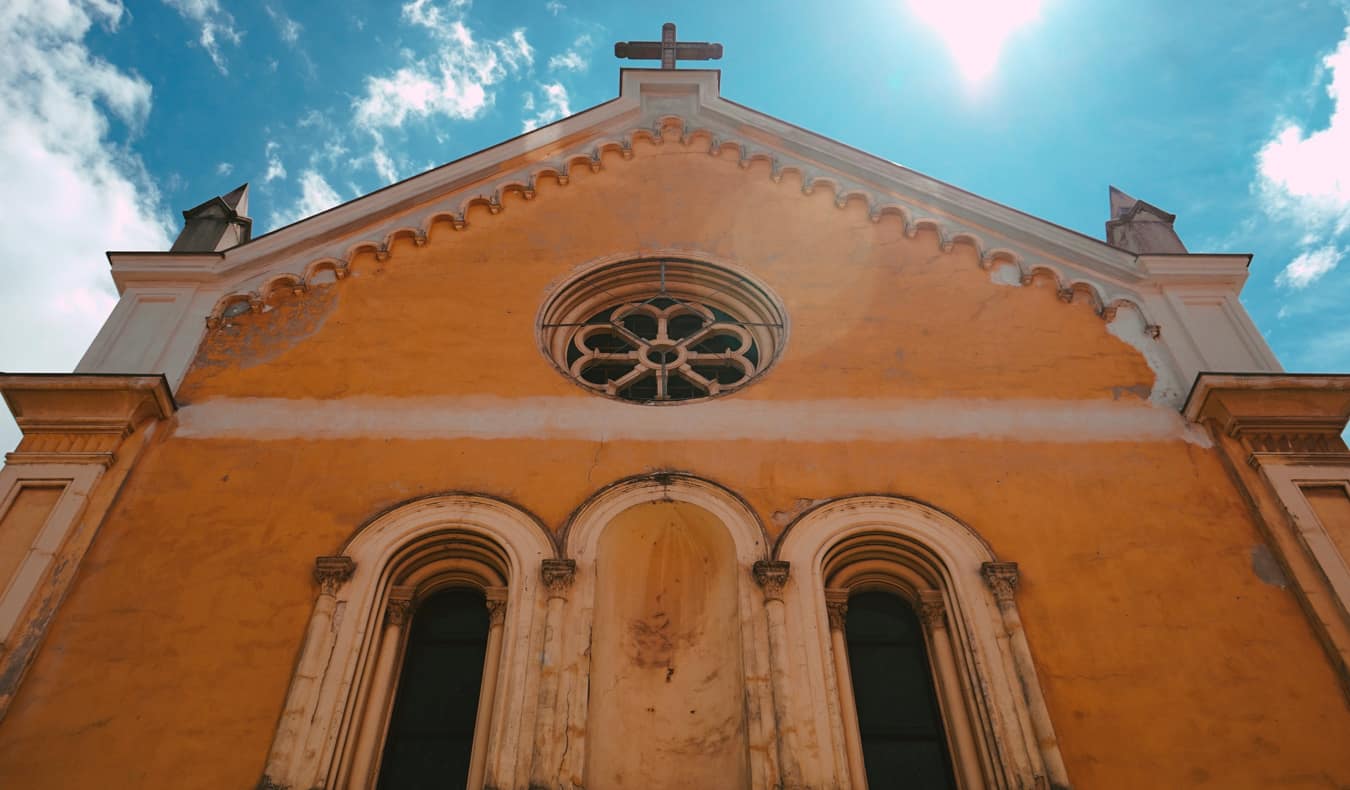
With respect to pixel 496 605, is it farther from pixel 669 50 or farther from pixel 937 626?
pixel 669 50

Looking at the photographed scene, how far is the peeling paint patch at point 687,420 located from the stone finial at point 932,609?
134 cm

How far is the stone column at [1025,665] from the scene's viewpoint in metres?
5.96

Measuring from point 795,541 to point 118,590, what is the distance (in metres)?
4.65

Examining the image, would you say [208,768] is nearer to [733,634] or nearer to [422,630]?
[422,630]

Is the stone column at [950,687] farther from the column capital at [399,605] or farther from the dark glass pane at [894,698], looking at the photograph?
the column capital at [399,605]

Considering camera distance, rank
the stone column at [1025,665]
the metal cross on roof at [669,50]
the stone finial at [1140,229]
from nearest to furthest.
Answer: the stone column at [1025,665] → the stone finial at [1140,229] → the metal cross on roof at [669,50]

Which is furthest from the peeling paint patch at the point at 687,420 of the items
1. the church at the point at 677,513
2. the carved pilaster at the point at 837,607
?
the carved pilaster at the point at 837,607

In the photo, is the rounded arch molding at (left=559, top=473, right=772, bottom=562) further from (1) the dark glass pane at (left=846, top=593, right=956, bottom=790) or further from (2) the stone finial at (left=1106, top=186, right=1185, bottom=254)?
(2) the stone finial at (left=1106, top=186, right=1185, bottom=254)

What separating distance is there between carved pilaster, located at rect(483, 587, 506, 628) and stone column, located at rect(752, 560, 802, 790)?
176cm

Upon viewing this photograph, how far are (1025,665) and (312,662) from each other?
177 inches

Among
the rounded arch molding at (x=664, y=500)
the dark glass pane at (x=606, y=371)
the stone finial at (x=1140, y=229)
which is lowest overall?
the rounded arch molding at (x=664, y=500)

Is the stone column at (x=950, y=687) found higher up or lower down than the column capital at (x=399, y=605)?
lower down

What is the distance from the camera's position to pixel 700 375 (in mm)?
9250

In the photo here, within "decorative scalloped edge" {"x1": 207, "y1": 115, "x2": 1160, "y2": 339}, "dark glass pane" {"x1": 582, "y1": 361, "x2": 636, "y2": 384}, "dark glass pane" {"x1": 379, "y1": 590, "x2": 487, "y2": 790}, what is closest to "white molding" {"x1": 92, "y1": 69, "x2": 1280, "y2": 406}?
"decorative scalloped edge" {"x1": 207, "y1": 115, "x2": 1160, "y2": 339}
